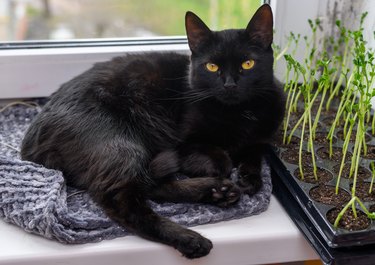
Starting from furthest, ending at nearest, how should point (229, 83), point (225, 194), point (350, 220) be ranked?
point (229, 83), point (225, 194), point (350, 220)

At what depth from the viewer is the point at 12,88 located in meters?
1.39

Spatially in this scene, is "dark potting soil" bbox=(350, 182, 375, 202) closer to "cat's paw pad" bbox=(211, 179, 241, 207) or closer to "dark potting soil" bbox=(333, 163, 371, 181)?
"dark potting soil" bbox=(333, 163, 371, 181)

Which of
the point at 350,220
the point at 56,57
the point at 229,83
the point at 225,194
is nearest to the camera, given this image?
the point at 350,220

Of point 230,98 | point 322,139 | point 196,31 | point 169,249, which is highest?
point 196,31

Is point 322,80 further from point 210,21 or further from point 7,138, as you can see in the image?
point 7,138

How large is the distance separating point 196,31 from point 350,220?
0.58 m

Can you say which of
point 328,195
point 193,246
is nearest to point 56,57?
point 193,246

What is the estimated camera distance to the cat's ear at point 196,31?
1130 millimetres

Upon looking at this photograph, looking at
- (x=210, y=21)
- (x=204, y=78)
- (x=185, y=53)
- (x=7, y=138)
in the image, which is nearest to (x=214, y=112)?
(x=204, y=78)

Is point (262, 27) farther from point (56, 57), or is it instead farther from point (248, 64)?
point (56, 57)

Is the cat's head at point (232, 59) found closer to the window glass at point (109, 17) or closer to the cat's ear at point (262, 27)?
the cat's ear at point (262, 27)

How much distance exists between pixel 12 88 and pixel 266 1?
82 centimetres

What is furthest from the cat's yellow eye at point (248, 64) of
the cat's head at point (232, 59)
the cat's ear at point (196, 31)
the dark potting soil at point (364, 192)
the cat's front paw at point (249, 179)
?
the dark potting soil at point (364, 192)

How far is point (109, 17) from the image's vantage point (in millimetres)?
1464
